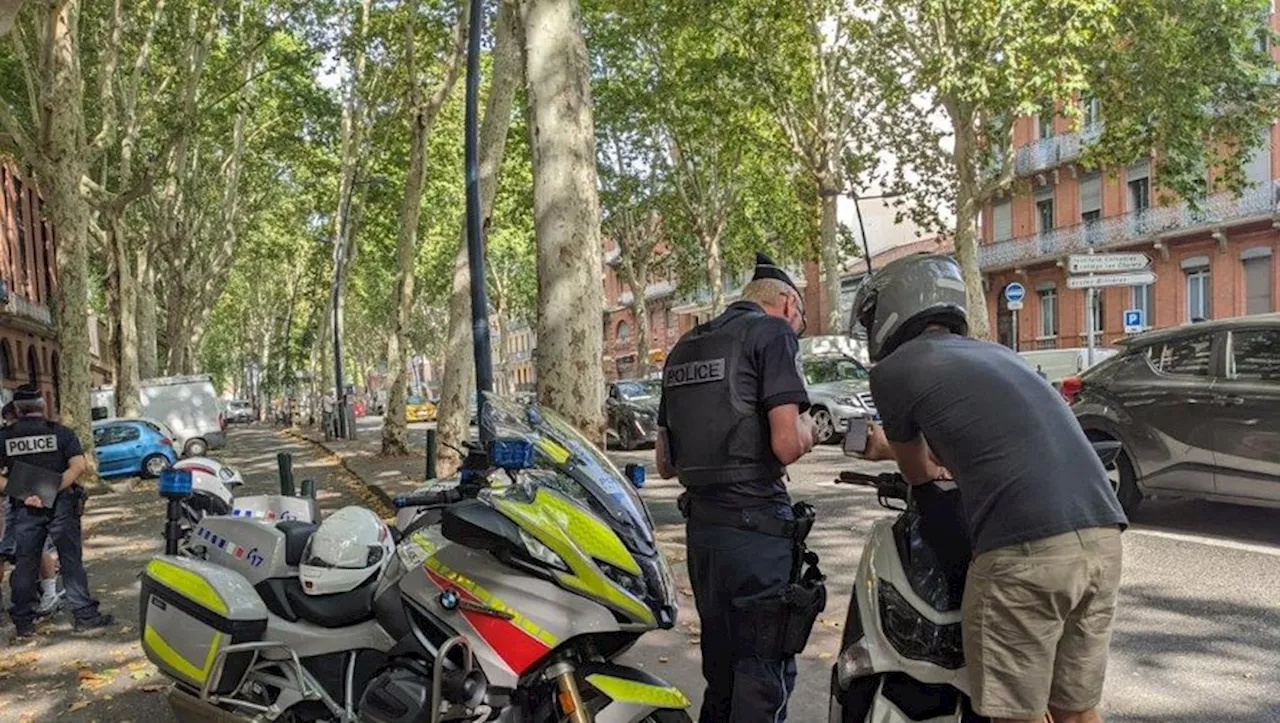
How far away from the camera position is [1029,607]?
92.7 inches

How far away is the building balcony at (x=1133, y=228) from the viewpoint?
28469 millimetres

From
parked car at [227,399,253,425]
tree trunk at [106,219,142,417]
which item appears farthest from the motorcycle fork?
parked car at [227,399,253,425]

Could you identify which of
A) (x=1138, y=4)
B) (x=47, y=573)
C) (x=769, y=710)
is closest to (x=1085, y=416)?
(x=769, y=710)

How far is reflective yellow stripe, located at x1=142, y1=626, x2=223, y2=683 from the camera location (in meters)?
3.77

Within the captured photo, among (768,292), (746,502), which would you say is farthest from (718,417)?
(768,292)

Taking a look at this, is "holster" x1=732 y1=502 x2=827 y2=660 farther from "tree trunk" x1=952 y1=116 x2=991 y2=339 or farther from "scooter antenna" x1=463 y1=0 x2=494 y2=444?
"tree trunk" x1=952 y1=116 x2=991 y2=339

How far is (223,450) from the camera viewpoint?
28.8 metres

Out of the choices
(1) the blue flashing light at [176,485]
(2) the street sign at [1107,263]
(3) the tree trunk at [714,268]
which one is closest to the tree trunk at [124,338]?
(3) the tree trunk at [714,268]

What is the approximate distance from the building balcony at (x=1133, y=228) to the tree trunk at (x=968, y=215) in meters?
7.66

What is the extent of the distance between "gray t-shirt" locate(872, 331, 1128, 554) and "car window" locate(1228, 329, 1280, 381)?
591cm

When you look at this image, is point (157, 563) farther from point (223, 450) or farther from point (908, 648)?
point (223, 450)

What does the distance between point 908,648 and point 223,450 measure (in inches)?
1145

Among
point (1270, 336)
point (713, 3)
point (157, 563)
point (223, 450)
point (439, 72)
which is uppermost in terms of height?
point (713, 3)

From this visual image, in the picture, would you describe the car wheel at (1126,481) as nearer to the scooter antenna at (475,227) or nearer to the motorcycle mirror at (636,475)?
the scooter antenna at (475,227)
